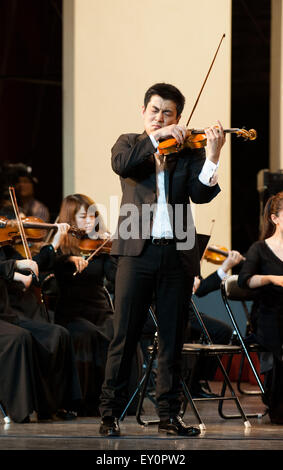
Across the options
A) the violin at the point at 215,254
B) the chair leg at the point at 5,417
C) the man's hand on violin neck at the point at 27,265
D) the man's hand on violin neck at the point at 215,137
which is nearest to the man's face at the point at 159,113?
the man's hand on violin neck at the point at 215,137

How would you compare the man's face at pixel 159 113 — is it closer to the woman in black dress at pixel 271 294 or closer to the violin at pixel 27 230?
the woman in black dress at pixel 271 294

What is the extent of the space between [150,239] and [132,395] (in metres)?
1.19

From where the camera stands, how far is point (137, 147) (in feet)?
9.86

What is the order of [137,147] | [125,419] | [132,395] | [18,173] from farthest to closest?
1. [18,173]
2. [132,395]
3. [125,419]
4. [137,147]

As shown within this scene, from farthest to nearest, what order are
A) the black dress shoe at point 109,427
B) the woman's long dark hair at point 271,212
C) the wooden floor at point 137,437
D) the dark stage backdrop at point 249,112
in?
the dark stage backdrop at point 249,112
the woman's long dark hair at point 271,212
the black dress shoe at point 109,427
the wooden floor at point 137,437

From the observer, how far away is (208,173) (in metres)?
3.01

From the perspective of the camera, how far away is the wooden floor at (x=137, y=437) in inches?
112

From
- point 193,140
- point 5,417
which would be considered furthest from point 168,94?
point 5,417

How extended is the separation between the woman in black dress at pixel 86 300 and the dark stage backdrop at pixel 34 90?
3.48 metres

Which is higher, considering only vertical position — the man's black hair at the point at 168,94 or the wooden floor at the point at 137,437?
the man's black hair at the point at 168,94

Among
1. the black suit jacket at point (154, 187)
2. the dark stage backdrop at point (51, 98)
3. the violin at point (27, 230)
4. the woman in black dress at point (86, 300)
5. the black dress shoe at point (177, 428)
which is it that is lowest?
the black dress shoe at point (177, 428)

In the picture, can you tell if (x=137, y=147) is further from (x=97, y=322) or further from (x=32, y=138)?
(x=32, y=138)

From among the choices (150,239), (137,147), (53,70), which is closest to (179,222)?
(150,239)

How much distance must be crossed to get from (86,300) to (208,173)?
143cm
